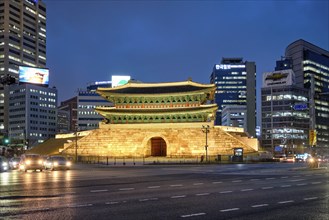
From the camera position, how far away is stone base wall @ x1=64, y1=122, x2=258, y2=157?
71.4 metres

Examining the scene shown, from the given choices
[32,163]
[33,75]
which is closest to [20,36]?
[33,75]

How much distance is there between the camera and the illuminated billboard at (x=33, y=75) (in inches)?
5281

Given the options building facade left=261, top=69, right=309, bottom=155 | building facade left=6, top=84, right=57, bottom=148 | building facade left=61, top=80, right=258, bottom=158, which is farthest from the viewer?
building facade left=261, top=69, right=309, bottom=155

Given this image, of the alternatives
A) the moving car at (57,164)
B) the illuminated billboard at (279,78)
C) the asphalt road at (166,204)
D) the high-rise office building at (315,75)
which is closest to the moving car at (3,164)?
the moving car at (57,164)

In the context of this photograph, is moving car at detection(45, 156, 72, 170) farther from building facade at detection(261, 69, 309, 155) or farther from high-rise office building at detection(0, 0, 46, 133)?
building facade at detection(261, 69, 309, 155)

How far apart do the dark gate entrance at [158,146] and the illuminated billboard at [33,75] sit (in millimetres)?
70160

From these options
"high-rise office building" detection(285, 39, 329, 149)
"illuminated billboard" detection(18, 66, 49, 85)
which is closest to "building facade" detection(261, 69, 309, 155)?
"high-rise office building" detection(285, 39, 329, 149)

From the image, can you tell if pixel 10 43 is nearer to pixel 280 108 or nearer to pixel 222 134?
pixel 280 108

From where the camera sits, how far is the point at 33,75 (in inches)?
5394

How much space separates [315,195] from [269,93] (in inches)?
5696

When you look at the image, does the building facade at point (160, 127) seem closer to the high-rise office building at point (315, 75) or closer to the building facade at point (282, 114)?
the building facade at point (282, 114)

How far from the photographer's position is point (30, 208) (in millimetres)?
13977

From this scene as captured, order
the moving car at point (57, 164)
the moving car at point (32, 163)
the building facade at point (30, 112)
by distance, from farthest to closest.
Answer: the building facade at point (30, 112) → the moving car at point (57, 164) → the moving car at point (32, 163)

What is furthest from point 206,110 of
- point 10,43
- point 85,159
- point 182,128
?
point 10,43
